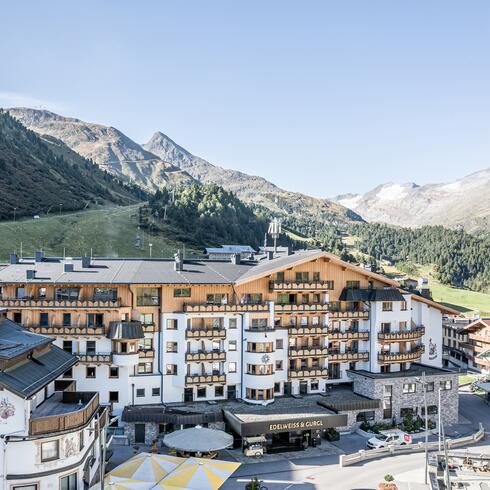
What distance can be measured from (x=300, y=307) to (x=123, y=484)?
29.5 metres

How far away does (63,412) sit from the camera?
37906mm

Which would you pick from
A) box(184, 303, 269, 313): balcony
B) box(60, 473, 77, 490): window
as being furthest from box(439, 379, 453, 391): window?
box(60, 473, 77, 490): window

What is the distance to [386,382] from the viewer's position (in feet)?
→ 195

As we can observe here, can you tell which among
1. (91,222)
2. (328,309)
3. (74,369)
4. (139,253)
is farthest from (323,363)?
(91,222)

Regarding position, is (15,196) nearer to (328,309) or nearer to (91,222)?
(91,222)

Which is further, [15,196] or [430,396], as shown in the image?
[15,196]

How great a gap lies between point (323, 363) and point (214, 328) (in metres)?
13.2

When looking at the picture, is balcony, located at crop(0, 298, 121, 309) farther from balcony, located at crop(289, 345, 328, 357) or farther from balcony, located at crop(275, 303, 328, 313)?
balcony, located at crop(289, 345, 328, 357)

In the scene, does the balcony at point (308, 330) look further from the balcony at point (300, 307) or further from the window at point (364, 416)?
the window at point (364, 416)

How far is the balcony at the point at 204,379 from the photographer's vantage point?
5584cm

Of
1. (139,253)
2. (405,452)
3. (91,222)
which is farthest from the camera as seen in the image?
(91,222)

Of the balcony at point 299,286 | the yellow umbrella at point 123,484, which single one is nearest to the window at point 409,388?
the balcony at point 299,286

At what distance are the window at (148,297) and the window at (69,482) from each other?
74.7 feet

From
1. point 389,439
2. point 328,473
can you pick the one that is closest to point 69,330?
point 328,473
